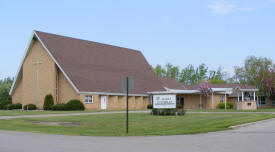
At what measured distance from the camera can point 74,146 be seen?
12070 millimetres

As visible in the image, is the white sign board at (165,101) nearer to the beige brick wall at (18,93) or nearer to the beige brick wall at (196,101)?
the beige brick wall at (196,101)

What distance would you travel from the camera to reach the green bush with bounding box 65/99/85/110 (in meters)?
42.6

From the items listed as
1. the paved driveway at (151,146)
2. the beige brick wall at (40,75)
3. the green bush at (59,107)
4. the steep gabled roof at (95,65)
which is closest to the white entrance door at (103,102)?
the steep gabled roof at (95,65)

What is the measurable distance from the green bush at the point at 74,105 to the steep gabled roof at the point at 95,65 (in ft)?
4.26

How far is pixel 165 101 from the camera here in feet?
96.5

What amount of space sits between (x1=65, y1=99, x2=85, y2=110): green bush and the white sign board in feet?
50.1

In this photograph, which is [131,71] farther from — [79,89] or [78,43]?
[79,89]

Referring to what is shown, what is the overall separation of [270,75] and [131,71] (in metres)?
22.2

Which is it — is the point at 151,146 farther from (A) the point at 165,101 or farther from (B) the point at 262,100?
(B) the point at 262,100

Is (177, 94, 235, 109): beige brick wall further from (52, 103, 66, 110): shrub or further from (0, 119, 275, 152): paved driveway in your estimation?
(0, 119, 275, 152): paved driveway

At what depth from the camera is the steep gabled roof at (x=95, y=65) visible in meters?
45.4

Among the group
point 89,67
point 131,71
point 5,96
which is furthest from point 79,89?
point 5,96

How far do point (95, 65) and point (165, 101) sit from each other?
2235cm

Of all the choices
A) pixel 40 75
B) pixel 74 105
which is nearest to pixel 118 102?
pixel 74 105
